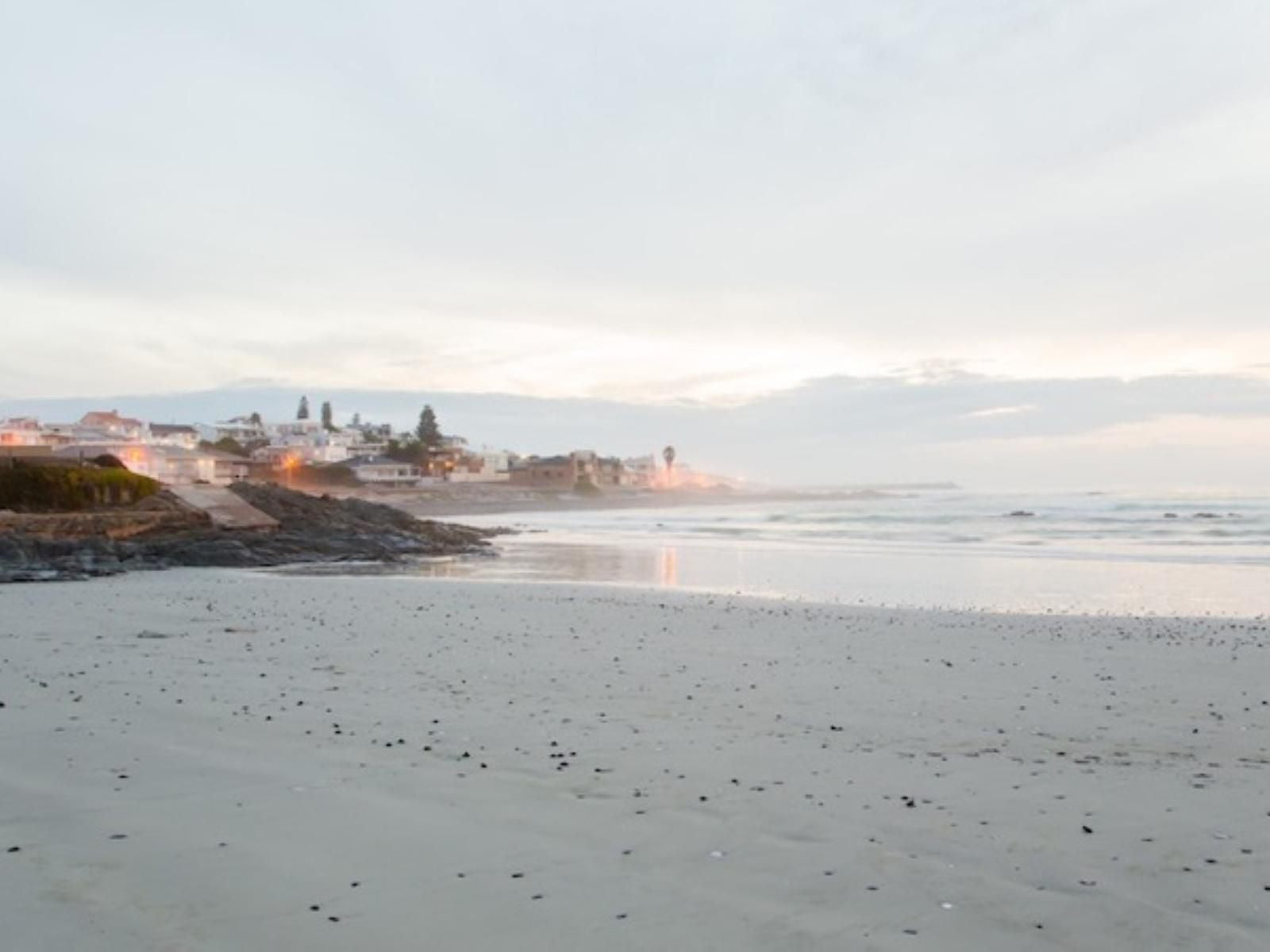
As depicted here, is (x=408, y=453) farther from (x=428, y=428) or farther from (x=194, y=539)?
(x=194, y=539)

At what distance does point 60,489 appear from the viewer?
2941 centimetres

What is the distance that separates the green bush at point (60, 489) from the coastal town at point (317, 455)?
87.3 ft

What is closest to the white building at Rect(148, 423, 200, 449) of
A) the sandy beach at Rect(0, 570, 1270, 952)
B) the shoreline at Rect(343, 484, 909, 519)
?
the shoreline at Rect(343, 484, 909, 519)

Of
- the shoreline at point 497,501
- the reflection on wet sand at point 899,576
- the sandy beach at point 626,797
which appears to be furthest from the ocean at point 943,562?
the shoreline at point 497,501

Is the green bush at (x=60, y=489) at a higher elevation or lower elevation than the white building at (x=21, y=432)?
lower

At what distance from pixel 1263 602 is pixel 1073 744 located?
13.0 meters

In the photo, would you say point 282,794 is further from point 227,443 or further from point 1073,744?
point 227,443

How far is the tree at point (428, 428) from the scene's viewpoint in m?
149

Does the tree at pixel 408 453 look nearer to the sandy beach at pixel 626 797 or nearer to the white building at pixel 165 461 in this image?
the white building at pixel 165 461

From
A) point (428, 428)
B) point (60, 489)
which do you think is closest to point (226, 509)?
point (60, 489)

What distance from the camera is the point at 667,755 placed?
20.3ft

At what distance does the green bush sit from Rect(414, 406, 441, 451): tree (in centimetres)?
11738

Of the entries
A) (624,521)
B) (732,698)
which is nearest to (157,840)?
(732,698)

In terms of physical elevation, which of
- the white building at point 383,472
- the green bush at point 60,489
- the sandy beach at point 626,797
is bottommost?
the sandy beach at point 626,797
